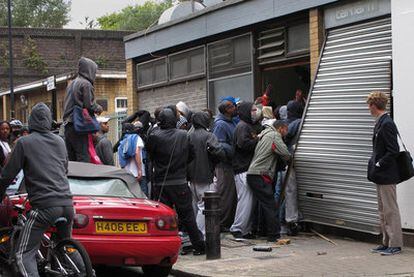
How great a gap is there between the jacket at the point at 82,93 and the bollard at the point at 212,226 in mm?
2254

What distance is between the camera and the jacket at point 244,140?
10.6m

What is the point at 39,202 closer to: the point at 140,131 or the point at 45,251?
the point at 45,251

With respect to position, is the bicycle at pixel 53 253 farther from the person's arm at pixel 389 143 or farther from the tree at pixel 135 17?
the tree at pixel 135 17

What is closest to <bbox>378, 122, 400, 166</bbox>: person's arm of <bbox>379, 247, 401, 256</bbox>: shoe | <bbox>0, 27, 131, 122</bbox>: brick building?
<bbox>379, 247, 401, 256</bbox>: shoe

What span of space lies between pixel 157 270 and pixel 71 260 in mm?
2038

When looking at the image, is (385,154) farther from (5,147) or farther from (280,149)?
(5,147)

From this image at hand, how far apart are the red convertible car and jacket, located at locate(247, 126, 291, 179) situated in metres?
2.33

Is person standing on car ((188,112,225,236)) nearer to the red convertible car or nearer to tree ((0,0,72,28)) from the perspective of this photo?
the red convertible car

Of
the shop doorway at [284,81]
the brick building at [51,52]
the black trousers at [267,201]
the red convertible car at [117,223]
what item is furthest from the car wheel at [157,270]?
the brick building at [51,52]

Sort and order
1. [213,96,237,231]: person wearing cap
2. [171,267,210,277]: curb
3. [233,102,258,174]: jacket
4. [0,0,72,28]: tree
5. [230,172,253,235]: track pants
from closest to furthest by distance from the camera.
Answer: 1. [171,267,210,277]: curb
2. [233,102,258,174]: jacket
3. [230,172,253,235]: track pants
4. [213,96,237,231]: person wearing cap
5. [0,0,72,28]: tree

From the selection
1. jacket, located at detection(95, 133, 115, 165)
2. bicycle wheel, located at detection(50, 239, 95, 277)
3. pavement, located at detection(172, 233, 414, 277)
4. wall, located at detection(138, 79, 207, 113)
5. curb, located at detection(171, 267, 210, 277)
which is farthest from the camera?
wall, located at detection(138, 79, 207, 113)

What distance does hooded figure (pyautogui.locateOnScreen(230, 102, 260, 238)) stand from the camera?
34.8 ft

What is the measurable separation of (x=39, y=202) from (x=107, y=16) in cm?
8129

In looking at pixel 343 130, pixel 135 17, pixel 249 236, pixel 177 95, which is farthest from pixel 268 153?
pixel 135 17
